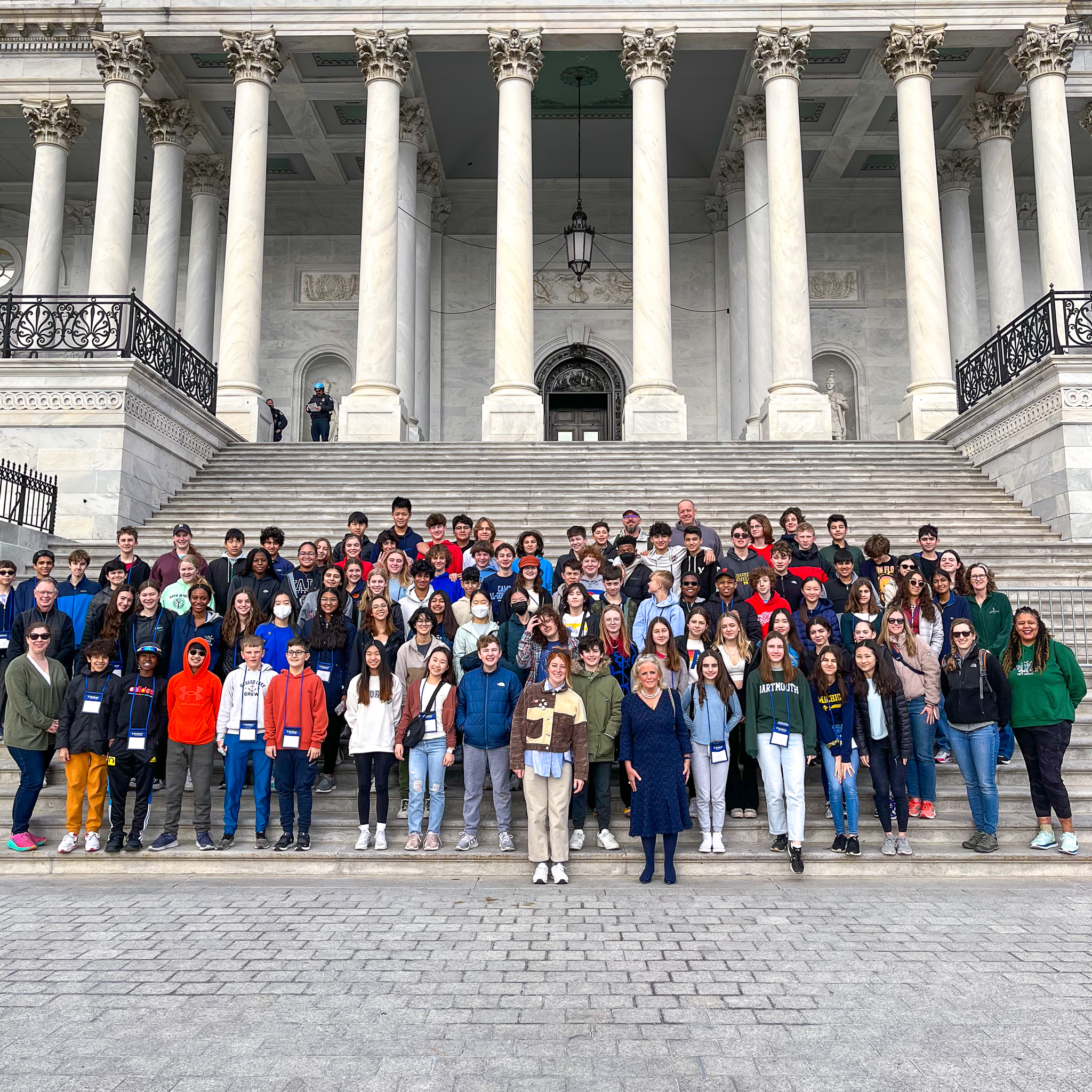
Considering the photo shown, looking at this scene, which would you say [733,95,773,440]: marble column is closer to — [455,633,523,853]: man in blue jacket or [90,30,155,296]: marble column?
[90,30,155,296]: marble column

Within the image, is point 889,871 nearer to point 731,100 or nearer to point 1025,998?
point 1025,998

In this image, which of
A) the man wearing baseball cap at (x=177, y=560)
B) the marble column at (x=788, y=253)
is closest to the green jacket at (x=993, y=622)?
the man wearing baseball cap at (x=177, y=560)

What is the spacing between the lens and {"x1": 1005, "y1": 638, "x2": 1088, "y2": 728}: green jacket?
24.6 feet

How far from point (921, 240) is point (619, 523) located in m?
10.5

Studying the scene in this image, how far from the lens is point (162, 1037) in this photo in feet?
13.7

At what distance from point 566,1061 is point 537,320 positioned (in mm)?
26665

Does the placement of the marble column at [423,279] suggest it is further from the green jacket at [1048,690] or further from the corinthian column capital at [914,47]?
the green jacket at [1048,690]

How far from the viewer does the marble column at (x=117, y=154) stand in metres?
19.7

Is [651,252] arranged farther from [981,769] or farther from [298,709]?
[298,709]

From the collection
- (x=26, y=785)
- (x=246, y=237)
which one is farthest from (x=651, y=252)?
(x=26, y=785)

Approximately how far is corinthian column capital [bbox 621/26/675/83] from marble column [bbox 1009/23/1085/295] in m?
7.82

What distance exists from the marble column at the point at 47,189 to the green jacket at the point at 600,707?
20.8 meters

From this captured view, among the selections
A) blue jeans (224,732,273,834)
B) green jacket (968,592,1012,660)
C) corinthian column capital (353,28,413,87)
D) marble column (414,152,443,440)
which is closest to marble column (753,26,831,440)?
corinthian column capital (353,28,413,87)

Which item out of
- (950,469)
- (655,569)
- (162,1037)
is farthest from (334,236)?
(162,1037)
